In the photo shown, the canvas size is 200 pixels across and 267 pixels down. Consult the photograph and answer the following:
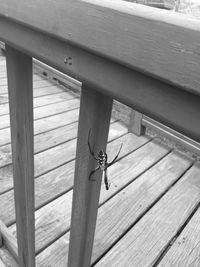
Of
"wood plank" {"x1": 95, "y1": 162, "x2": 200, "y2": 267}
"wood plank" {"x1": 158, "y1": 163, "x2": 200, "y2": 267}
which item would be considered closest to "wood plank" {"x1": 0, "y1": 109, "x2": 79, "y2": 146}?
"wood plank" {"x1": 95, "y1": 162, "x2": 200, "y2": 267}

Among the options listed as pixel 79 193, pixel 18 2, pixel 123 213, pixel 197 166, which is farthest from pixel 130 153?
pixel 18 2

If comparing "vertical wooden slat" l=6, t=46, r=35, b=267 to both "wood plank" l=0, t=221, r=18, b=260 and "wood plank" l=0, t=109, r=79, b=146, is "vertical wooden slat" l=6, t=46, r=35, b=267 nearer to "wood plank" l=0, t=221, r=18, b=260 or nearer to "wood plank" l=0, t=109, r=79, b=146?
"wood plank" l=0, t=221, r=18, b=260

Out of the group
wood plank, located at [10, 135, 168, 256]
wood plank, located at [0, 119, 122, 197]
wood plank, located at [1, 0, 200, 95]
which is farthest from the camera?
wood plank, located at [0, 119, 122, 197]

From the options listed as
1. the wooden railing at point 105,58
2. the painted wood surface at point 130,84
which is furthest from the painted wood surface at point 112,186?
the painted wood surface at point 130,84

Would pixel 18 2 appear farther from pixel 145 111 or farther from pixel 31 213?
pixel 31 213

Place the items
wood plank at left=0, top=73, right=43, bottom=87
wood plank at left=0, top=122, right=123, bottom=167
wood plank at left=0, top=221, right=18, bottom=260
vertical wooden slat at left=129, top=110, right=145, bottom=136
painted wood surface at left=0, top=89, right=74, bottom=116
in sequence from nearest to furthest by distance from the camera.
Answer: wood plank at left=0, top=221, right=18, bottom=260 → wood plank at left=0, top=122, right=123, bottom=167 → vertical wooden slat at left=129, top=110, right=145, bottom=136 → painted wood surface at left=0, top=89, right=74, bottom=116 → wood plank at left=0, top=73, right=43, bottom=87

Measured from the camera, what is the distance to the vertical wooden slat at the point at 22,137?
2.38 ft

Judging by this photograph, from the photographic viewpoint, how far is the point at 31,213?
2.99 ft

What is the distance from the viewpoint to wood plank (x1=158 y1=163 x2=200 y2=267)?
1.44m

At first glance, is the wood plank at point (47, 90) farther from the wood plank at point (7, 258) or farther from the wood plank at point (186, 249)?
the wood plank at point (186, 249)

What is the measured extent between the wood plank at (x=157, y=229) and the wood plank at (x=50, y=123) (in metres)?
1.16

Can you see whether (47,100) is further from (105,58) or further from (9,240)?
(105,58)

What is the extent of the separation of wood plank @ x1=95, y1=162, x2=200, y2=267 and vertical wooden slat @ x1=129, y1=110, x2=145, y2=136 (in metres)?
0.64

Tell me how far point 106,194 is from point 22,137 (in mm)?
1141
